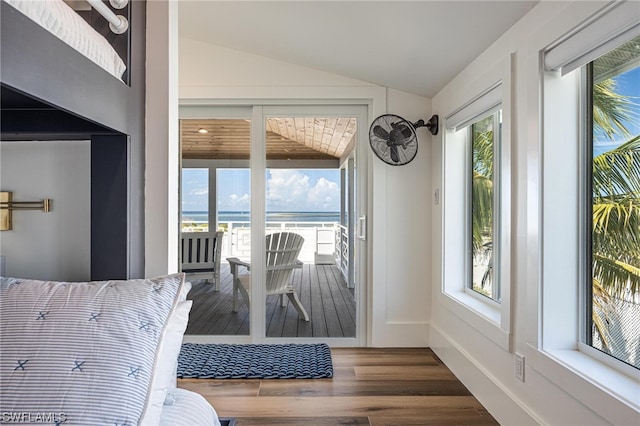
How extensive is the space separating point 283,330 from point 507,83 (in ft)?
8.39

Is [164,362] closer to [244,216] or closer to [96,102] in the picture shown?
[96,102]

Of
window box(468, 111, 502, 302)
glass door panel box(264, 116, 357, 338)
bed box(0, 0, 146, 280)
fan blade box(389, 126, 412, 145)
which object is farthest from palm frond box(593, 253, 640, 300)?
glass door panel box(264, 116, 357, 338)

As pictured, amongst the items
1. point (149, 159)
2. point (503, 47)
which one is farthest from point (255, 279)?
point (503, 47)

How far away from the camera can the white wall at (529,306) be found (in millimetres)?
1462

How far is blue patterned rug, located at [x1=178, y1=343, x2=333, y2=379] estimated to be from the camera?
8.73 ft

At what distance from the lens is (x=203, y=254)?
341 cm

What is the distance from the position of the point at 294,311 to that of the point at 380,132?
172 centimetres

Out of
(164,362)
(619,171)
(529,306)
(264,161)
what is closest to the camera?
(164,362)

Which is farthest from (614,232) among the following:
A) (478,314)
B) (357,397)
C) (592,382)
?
(357,397)

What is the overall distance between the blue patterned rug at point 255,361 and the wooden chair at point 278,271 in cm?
37

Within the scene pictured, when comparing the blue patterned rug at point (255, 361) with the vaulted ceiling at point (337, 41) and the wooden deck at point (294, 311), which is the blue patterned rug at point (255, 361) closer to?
the wooden deck at point (294, 311)

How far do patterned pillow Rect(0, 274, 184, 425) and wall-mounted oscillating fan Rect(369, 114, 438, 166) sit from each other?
8.02 ft

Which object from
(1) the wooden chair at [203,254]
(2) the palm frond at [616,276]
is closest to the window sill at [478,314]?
(2) the palm frond at [616,276]

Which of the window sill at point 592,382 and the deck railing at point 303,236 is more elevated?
the deck railing at point 303,236
